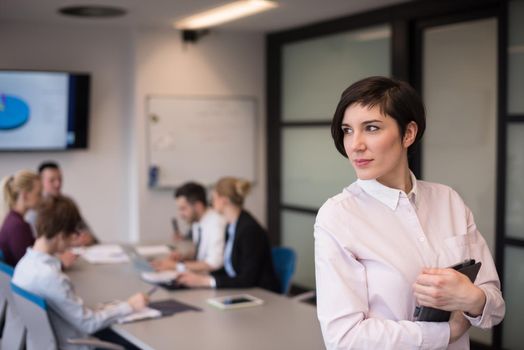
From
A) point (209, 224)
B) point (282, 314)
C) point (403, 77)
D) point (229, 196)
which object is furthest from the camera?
point (403, 77)

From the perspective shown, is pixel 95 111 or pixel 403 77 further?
pixel 95 111

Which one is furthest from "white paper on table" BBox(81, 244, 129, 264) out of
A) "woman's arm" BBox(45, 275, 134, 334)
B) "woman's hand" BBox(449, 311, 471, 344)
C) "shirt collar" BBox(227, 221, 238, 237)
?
"woman's hand" BBox(449, 311, 471, 344)

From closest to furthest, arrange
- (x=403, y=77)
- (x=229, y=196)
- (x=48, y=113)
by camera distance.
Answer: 1. (x=229, y=196)
2. (x=403, y=77)
3. (x=48, y=113)

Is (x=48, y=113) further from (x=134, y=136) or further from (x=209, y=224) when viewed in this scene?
(x=209, y=224)

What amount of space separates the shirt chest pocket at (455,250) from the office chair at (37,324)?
1.72 metres

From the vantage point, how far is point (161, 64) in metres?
6.62

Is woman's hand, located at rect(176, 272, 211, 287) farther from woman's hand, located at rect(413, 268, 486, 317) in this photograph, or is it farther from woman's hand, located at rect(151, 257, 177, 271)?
woman's hand, located at rect(413, 268, 486, 317)

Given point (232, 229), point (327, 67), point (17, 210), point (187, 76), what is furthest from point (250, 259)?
point (187, 76)

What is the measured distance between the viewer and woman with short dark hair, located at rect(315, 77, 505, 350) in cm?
158

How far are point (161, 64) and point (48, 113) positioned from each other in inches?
46.8

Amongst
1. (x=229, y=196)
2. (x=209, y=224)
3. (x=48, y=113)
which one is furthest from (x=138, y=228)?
(x=229, y=196)

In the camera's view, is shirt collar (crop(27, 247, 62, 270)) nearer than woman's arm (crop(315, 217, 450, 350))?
No

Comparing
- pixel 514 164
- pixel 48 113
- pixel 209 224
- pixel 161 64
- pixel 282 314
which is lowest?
pixel 282 314

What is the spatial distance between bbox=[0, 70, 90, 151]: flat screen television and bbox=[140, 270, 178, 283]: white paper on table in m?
2.69
